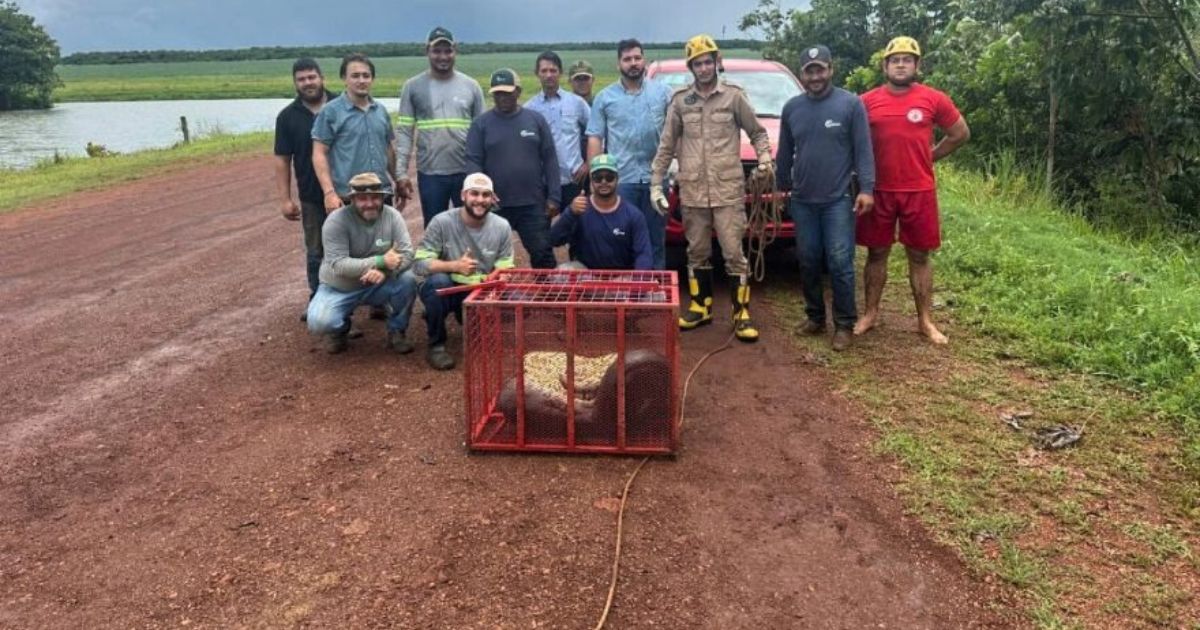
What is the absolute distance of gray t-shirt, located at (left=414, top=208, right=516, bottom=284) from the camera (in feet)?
17.3

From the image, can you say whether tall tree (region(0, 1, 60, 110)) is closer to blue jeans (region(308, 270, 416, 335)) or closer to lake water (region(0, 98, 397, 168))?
lake water (region(0, 98, 397, 168))

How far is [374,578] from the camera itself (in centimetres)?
306

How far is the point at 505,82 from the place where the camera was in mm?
5598

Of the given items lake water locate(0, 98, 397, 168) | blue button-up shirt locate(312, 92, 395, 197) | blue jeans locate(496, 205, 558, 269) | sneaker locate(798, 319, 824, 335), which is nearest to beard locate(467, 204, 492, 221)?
blue jeans locate(496, 205, 558, 269)

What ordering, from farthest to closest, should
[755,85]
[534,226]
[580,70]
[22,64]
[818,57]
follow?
[22,64]
[755,85]
[580,70]
[534,226]
[818,57]

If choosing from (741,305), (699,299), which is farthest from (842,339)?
(699,299)

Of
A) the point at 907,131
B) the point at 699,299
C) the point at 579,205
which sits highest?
the point at 907,131

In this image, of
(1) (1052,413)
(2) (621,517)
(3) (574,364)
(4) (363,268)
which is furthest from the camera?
(4) (363,268)

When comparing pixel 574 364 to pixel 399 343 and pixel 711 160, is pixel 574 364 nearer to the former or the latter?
pixel 399 343

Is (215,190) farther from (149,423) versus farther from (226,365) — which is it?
(149,423)

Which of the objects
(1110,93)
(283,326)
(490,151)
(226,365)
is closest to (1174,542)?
(490,151)

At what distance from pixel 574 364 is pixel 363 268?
1.98 meters

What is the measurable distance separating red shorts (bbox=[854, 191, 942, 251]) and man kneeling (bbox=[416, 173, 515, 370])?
240 centimetres

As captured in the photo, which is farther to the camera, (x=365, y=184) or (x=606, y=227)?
(x=606, y=227)
